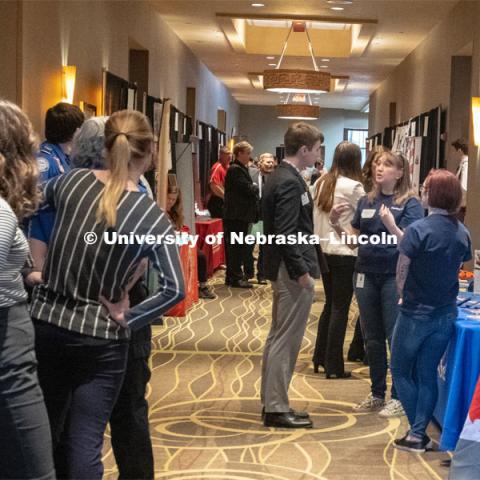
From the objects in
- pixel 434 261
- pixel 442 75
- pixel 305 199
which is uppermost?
pixel 442 75

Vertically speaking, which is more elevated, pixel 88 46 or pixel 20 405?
pixel 88 46

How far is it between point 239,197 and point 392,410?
5.66 metres

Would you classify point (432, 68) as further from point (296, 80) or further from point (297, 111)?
point (297, 111)

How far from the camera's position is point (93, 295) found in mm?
2600

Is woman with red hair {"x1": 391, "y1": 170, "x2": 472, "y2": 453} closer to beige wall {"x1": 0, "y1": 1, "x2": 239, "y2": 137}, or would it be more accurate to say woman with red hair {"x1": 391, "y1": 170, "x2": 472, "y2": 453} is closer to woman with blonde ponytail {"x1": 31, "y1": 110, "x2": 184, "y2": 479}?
woman with blonde ponytail {"x1": 31, "y1": 110, "x2": 184, "y2": 479}

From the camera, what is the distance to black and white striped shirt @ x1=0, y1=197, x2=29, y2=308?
7.36 ft

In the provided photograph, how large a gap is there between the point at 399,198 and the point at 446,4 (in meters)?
6.08

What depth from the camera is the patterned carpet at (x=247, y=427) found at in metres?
4.09

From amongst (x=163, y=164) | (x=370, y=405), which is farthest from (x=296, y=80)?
(x=370, y=405)

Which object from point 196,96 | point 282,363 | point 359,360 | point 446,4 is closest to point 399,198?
point 282,363

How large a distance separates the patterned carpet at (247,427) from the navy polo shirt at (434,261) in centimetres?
75

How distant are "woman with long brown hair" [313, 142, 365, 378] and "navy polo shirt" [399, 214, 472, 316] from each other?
149 centimetres

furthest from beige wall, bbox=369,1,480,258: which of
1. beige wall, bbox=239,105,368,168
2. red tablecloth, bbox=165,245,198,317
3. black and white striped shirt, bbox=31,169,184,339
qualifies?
beige wall, bbox=239,105,368,168

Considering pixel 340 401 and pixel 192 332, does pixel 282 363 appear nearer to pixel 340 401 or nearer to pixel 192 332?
pixel 340 401
